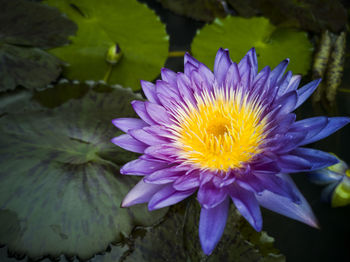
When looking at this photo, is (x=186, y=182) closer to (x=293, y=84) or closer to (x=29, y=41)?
(x=293, y=84)

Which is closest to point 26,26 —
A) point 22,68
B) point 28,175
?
point 22,68

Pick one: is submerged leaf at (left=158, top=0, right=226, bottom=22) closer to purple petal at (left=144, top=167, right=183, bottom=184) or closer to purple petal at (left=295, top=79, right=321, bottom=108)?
purple petal at (left=295, top=79, right=321, bottom=108)

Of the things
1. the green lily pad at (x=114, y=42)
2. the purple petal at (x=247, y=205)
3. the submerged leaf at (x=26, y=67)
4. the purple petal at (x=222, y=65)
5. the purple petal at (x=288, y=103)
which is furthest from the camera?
the green lily pad at (x=114, y=42)

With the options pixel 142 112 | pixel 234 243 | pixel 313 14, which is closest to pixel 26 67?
pixel 142 112

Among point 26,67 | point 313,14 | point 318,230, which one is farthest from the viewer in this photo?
point 313,14

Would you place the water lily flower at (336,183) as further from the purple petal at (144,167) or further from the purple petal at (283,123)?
the purple petal at (144,167)

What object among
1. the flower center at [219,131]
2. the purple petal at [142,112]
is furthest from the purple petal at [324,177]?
the purple petal at [142,112]
